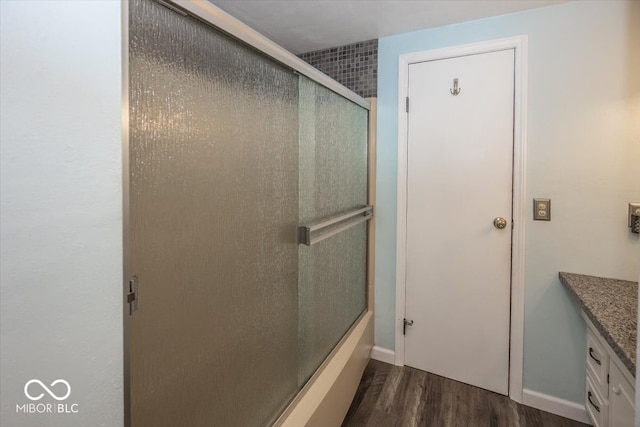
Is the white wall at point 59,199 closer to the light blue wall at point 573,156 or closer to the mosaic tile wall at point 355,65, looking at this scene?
the mosaic tile wall at point 355,65

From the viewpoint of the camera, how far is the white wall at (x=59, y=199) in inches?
23.1

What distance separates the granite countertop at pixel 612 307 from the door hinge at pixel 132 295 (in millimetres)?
1372

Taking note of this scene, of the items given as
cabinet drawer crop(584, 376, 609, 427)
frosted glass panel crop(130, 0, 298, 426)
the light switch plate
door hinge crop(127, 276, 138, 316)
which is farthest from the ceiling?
cabinet drawer crop(584, 376, 609, 427)

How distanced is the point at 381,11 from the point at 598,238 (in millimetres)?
1726

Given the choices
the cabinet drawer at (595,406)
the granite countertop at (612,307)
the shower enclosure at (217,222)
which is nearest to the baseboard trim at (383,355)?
the shower enclosure at (217,222)

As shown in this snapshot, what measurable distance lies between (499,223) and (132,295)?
192 cm

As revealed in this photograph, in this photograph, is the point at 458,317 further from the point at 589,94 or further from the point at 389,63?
the point at 389,63

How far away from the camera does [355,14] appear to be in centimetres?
185

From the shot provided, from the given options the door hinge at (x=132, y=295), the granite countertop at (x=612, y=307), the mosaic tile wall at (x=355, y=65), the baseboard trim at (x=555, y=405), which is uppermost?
the mosaic tile wall at (x=355, y=65)

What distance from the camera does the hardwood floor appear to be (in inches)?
67.8

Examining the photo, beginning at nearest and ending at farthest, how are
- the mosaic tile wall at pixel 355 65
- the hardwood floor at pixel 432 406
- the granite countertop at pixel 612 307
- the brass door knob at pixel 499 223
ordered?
the granite countertop at pixel 612 307 < the hardwood floor at pixel 432 406 < the brass door knob at pixel 499 223 < the mosaic tile wall at pixel 355 65

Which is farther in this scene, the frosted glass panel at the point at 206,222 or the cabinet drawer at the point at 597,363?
the cabinet drawer at the point at 597,363

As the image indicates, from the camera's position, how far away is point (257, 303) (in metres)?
1.08

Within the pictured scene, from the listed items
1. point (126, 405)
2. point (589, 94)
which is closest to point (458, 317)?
point (589, 94)
